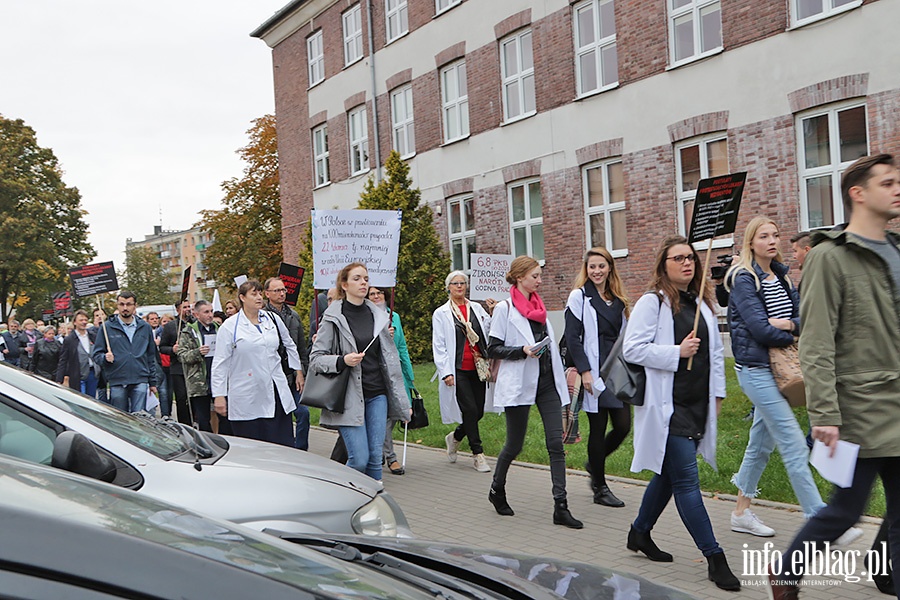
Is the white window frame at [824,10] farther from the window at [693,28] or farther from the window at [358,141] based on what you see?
the window at [358,141]

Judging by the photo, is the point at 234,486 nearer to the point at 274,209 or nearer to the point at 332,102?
the point at 332,102

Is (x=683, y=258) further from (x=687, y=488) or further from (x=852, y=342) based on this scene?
(x=852, y=342)

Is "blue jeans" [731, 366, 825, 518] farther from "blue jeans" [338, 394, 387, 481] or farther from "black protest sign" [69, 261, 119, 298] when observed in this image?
"black protest sign" [69, 261, 119, 298]

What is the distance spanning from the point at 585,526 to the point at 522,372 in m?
1.30

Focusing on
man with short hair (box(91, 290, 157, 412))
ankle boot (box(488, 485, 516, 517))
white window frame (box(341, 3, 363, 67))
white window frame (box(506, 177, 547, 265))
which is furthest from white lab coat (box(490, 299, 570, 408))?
white window frame (box(341, 3, 363, 67))

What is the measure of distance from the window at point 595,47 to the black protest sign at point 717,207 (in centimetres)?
1343

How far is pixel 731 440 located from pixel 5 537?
9.16 meters

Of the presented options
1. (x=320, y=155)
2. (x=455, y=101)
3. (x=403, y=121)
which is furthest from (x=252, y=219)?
(x=455, y=101)

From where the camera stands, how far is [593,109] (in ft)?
65.8

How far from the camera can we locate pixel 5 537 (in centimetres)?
138

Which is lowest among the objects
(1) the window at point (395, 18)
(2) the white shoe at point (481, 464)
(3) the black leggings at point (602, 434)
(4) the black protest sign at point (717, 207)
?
(2) the white shoe at point (481, 464)

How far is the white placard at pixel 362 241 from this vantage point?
31.1 ft

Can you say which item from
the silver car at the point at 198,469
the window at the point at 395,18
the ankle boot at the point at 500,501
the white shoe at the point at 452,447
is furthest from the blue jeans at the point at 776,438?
the window at the point at 395,18

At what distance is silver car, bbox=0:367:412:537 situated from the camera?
3945 millimetres
